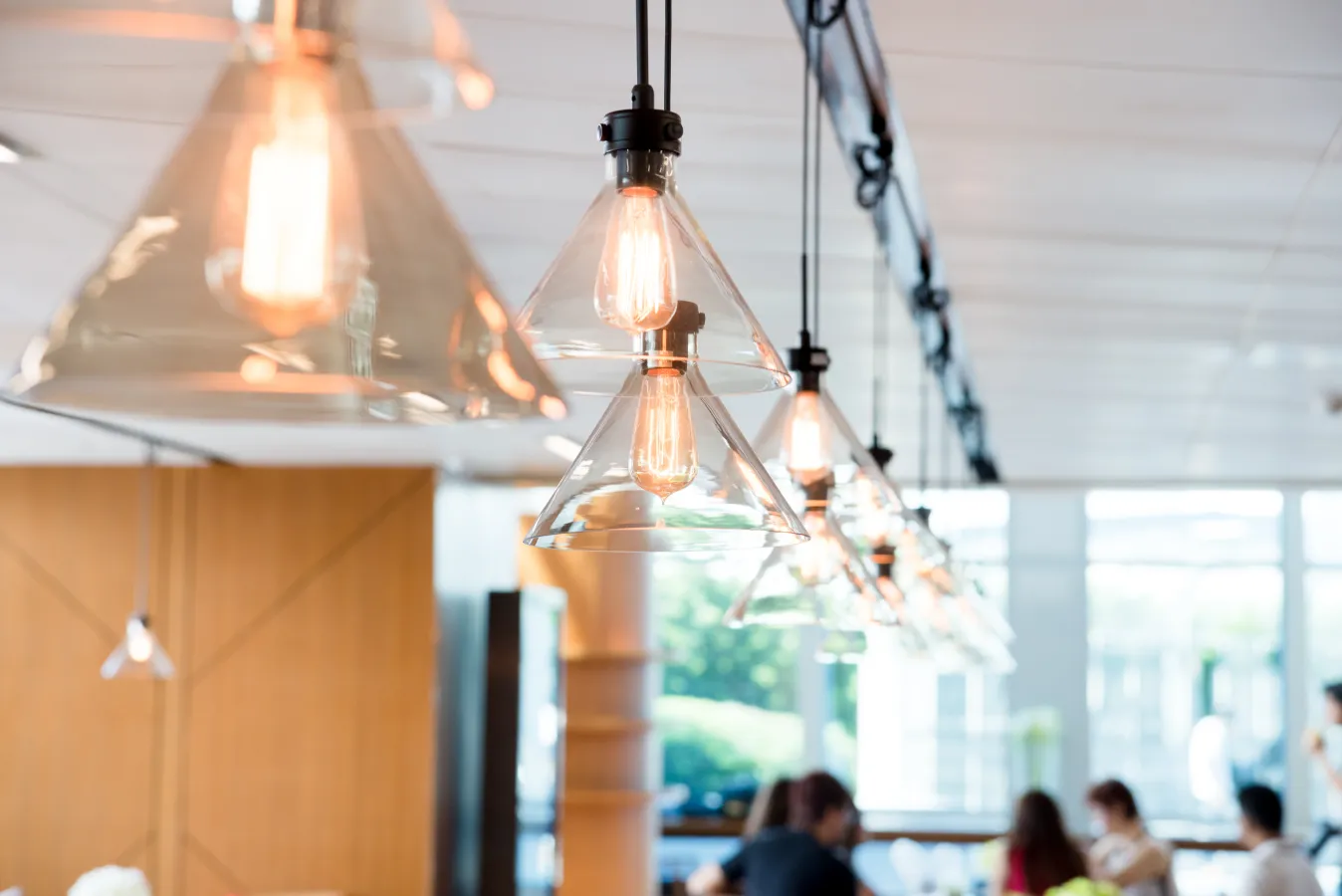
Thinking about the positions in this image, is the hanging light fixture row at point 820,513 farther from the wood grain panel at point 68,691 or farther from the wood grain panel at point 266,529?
the wood grain panel at point 68,691

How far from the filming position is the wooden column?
7.94 m

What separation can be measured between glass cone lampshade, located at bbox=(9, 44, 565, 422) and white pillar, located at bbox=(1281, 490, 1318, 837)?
10731 millimetres

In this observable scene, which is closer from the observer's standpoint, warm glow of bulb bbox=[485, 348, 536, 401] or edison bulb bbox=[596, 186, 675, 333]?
warm glow of bulb bbox=[485, 348, 536, 401]

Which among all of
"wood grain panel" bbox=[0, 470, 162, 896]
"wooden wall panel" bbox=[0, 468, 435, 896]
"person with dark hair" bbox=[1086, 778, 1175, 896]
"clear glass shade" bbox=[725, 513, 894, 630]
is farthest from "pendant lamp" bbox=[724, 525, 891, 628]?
"wood grain panel" bbox=[0, 470, 162, 896]

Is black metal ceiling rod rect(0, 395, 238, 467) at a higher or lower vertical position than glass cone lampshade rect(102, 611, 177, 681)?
higher

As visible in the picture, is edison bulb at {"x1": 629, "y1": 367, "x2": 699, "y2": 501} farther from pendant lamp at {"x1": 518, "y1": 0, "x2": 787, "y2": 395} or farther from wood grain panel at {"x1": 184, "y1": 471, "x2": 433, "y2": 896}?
wood grain panel at {"x1": 184, "y1": 471, "x2": 433, "y2": 896}

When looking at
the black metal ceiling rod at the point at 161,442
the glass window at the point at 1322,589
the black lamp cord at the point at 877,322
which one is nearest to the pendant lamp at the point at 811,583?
the black lamp cord at the point at 877,322

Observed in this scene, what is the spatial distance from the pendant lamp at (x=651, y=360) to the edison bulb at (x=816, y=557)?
57 cm

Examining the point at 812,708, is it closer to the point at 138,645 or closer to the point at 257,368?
the point at 138,645

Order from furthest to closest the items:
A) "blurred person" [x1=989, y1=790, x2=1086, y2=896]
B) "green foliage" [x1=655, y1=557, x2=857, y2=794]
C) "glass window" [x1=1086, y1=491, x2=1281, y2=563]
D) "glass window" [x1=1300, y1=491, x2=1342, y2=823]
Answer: "green foliage" [x1=655, y1=557, x2=857, y2=794] → "glass window" [x1=1086, y1=491, x2=1281, y2=563] → "glass window" [x1=1300, y1=491, x2=1342, y2=823] → "blurred person" [x1=989, y1=790, x2=1086, y2=896]

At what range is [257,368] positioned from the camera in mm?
583

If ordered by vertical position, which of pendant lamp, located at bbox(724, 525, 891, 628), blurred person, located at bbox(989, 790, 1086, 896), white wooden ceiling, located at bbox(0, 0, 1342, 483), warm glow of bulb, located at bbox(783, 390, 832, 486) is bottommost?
blurred person, located at bbox(989, 790, 1086, 896)

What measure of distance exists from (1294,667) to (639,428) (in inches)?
406

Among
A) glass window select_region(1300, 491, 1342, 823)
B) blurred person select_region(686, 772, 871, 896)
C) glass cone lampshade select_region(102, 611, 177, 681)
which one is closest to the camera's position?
blurred person select_region(686, 772, 871, 896)
